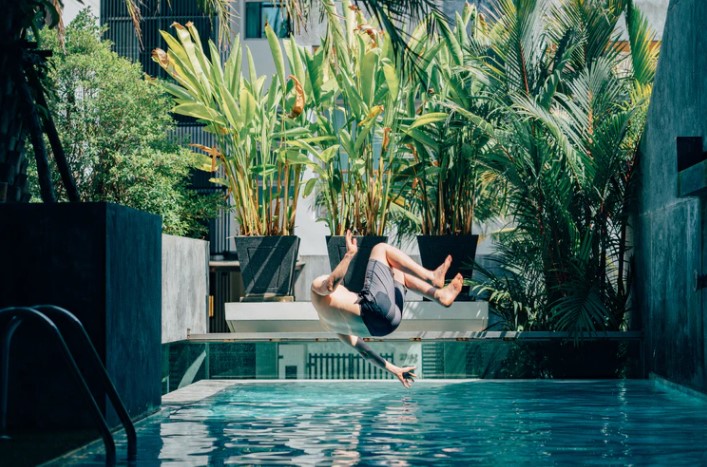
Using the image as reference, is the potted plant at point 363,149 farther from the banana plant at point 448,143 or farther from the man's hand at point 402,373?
the man's hand at point 402,373

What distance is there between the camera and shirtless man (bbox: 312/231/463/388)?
8.99 m

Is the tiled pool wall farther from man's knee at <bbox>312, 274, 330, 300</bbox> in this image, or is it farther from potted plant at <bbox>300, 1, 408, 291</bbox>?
man's knee at <bbox>312, 274, 330, 300</bbox>

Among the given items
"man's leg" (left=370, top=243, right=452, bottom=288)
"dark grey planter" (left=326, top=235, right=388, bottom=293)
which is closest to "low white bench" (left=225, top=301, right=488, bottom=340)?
"dark grey planter" (left=326, top=235, right=388, bottom=293)

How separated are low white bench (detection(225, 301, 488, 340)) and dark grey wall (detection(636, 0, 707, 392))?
6.11 ft

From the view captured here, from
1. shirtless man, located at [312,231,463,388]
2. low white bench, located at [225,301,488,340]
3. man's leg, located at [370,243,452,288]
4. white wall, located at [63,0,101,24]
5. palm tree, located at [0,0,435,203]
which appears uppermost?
white wall, located at [63,0,101,24]

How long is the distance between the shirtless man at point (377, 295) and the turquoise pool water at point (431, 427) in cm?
61

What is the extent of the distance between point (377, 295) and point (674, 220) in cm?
289

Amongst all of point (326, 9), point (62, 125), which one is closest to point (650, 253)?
point (326, 9)

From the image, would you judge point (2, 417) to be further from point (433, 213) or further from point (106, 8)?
point (106, 8)

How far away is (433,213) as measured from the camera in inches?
514

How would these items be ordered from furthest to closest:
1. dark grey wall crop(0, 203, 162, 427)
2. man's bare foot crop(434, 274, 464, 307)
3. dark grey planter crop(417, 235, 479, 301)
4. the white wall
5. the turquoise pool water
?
1. the white wall
2. dark grey planter crop(417, 235, 479, 301)
3. man's bare foot crop(434, 274, 464, 307)
4. dark grey wall crop(0, 203, 162, 427)
5. the turquoise pool water

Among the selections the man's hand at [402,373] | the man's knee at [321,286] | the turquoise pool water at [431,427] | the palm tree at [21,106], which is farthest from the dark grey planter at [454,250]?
the palm tree at [21,106]

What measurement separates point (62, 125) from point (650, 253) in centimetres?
1760

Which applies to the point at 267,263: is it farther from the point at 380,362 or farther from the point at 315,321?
the point at 380,362
